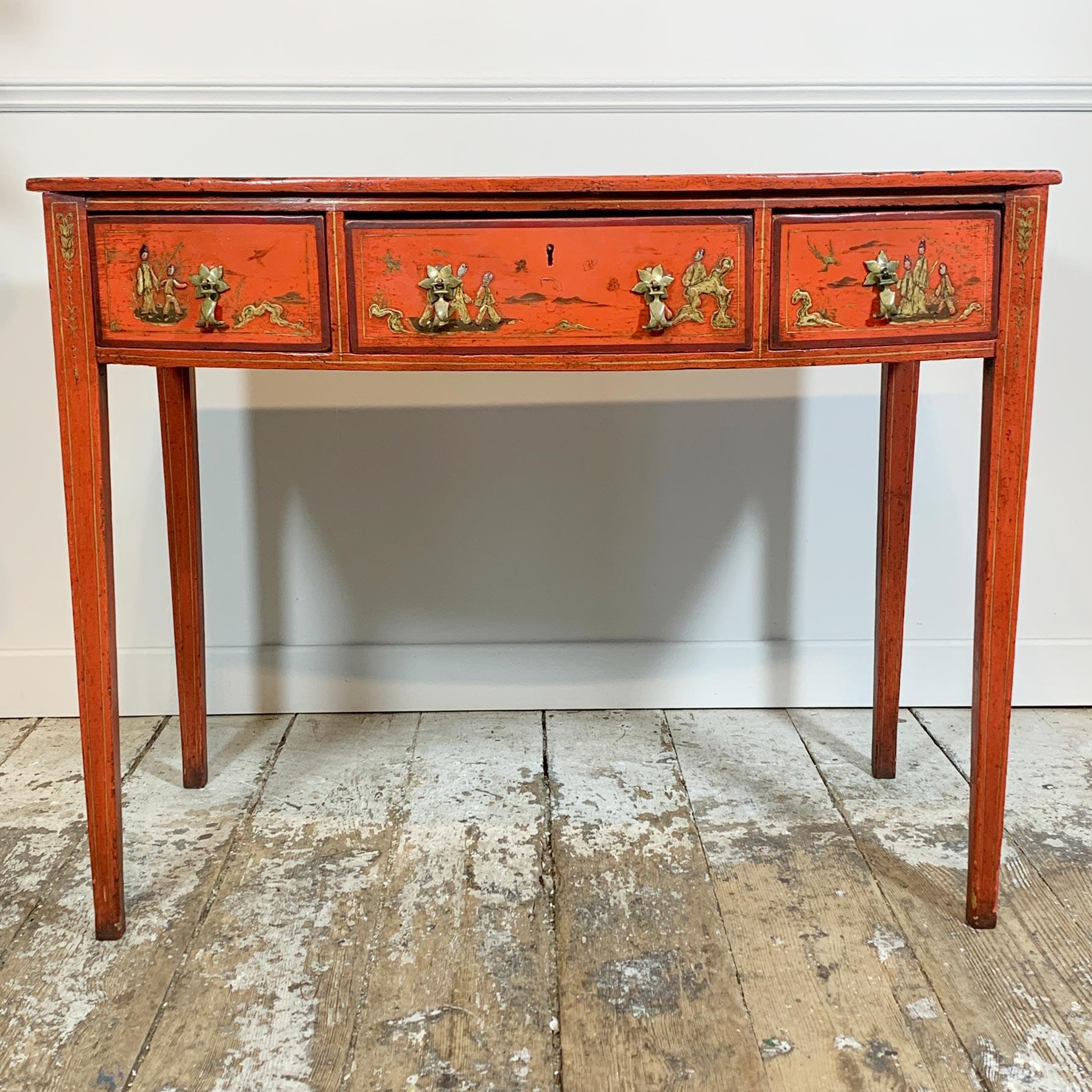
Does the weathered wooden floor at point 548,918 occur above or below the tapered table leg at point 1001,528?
below

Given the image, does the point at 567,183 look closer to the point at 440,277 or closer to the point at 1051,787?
the point at 440,277

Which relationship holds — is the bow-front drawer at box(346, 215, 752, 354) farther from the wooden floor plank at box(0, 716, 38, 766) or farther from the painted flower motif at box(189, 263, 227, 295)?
the wooden floor plank at box(0, 716, 38, 766)

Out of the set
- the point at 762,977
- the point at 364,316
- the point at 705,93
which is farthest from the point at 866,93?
the point at 762,977

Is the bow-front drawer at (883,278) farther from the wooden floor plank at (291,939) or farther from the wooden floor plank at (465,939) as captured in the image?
the wooden floor plank at (291,939)

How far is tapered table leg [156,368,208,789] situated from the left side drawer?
0.41 m

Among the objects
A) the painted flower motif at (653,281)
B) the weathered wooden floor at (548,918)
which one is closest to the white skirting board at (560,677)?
the weathered wooden floor at (548,918)

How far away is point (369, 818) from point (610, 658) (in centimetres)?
61

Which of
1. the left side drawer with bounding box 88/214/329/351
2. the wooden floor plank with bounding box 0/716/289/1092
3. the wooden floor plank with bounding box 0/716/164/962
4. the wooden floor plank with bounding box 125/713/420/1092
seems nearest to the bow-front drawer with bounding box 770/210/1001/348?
the left side drawer with bounding box 88/214/329/351

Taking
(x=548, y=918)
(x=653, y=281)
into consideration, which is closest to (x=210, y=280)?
(x=653, y=281)

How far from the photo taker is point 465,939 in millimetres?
1273

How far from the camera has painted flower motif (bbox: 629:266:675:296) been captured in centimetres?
117

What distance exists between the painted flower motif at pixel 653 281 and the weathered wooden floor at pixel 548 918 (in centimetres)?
75

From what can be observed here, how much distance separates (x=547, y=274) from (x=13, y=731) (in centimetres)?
139

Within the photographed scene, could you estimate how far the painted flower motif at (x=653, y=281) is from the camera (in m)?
1.17
